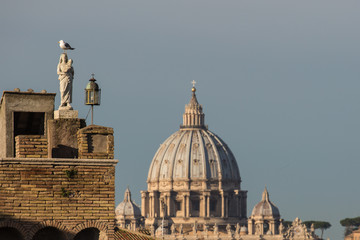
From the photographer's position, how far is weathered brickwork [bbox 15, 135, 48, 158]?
1256 inches

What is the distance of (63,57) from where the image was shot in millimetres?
33844

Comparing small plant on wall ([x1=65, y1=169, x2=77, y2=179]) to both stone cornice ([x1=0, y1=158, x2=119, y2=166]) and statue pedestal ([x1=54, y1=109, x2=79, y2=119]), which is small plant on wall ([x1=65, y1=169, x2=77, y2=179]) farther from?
statue pedestal ([x1=54, y1=109, x2=79, y2=119])

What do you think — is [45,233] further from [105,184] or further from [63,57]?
[63,57]

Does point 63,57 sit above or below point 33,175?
above

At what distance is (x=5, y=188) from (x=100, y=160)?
2.29 meters

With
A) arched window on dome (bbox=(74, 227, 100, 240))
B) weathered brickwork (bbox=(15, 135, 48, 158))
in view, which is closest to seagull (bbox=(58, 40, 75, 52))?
weathered brickwork (bbox=(15, 135, 48, 158))

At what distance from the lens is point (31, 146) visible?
32125 mm

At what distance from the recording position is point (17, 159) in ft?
101

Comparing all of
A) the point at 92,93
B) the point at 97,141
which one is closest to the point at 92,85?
the point at 92,93

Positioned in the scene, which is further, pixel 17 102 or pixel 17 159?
pixel 17 102

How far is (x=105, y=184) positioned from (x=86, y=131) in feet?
4.69

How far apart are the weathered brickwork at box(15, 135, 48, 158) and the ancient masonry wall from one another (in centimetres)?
108

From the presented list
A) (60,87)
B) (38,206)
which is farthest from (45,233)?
(60,87)

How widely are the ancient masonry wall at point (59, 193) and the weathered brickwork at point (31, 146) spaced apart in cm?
108
